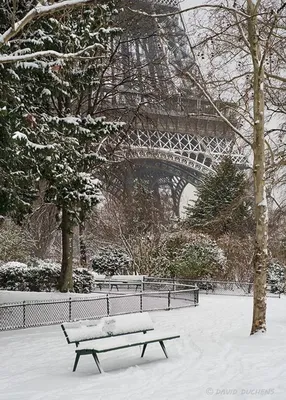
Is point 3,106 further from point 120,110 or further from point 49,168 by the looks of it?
point 120,110

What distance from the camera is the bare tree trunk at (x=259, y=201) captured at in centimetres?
1025

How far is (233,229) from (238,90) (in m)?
22.2

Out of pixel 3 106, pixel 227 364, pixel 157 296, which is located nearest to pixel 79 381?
pixel 227 364

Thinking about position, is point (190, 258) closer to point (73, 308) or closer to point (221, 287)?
point (221, 287)

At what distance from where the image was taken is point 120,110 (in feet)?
66.1

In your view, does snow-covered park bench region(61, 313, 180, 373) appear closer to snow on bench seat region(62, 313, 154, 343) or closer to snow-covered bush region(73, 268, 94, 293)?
snow on bench seat region(62, 313, 154, 343)

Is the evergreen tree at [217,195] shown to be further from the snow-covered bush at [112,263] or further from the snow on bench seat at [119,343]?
the snow on bench seat at [119,343]

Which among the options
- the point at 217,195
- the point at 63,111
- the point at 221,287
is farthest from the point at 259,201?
the point at 217,195

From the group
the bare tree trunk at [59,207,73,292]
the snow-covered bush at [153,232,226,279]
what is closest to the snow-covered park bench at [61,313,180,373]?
the bare tree trunk at [59,207,73,292]

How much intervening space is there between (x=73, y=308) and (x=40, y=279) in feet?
23.3

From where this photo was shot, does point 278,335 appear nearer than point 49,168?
Yes

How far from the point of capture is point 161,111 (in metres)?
28.5

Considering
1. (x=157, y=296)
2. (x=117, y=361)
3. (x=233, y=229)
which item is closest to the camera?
(x=117, y=361)

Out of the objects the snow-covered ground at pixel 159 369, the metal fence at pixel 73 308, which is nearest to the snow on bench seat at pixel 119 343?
the snow-covered ground at pixel 159 369
